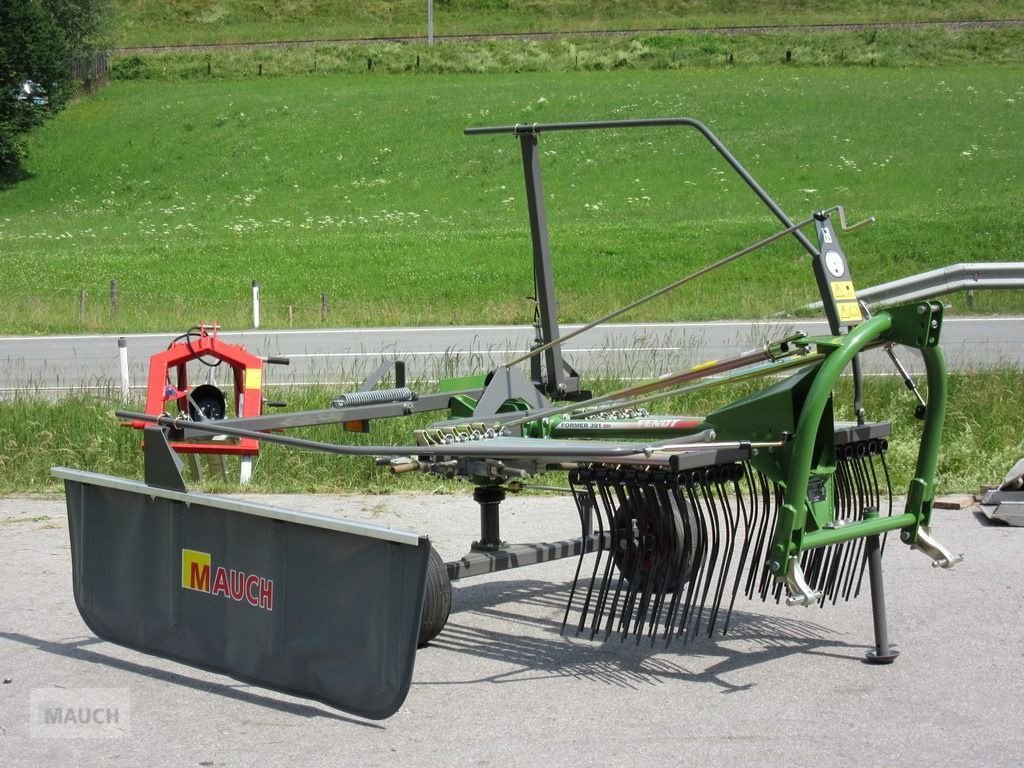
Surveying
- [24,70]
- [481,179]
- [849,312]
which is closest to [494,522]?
[849,312]

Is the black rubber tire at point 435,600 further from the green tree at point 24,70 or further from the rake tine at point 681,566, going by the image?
the green tree at point 24,70

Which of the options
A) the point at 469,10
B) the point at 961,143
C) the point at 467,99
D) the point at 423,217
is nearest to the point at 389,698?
the point at 423,217

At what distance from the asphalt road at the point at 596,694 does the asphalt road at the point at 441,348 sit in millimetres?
6582

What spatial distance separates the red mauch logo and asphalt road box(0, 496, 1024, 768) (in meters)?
0.40

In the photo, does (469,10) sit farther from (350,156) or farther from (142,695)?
(142,695)

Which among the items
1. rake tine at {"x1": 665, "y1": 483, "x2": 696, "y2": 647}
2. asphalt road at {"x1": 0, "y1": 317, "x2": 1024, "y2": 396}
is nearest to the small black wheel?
rake tine at {"x1": 665, "y1": 483, "x2": 696, "y2": 647}

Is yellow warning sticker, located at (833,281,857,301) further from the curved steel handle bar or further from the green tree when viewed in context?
the green tree

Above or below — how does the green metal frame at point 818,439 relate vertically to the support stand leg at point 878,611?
above

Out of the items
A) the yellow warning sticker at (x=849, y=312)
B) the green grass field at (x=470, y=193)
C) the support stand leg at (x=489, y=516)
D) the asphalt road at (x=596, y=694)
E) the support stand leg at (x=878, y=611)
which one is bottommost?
the asphalt road at (x=596, y=694)

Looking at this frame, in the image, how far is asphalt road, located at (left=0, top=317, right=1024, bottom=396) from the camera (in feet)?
48.8

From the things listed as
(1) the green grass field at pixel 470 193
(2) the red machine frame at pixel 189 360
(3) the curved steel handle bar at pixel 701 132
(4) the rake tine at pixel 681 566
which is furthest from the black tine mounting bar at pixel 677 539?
(1) the green grass field at pixel 470 193

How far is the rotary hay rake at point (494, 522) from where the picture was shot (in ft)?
15.8

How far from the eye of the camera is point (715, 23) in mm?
70438

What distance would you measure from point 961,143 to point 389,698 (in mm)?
42156
